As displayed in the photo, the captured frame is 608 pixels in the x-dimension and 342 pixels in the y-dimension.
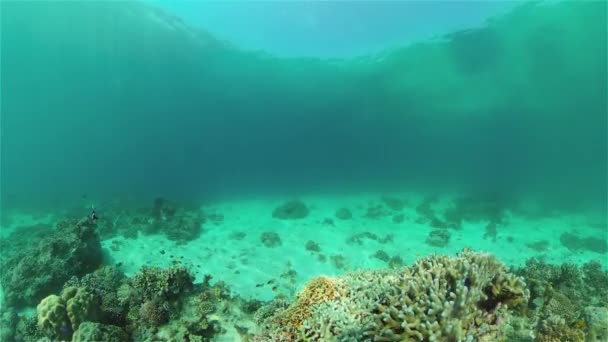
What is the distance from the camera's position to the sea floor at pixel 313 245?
16.2 meters

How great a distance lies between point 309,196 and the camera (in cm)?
4531

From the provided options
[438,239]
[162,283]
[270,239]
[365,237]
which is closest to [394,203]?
[438,239]

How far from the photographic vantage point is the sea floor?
53.3ft

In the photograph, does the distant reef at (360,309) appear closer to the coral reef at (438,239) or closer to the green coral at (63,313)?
the green coral at (63,313)

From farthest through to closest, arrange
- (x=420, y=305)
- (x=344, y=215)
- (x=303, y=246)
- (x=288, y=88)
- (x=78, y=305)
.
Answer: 1. (x=288, y=88)
2. (x=344, y=215)
3. (x=303, y=246)
4. (x=78, y=305)
5. (x=420, y=305)

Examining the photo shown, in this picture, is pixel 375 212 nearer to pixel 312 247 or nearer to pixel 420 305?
pixel 312 247

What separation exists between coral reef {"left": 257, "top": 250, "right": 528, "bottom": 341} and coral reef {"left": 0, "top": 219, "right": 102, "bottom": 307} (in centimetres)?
1093

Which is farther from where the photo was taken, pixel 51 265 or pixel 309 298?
pixel 51 265

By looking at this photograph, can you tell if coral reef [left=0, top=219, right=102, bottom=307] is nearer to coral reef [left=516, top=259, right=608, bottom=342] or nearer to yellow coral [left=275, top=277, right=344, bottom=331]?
yellow coral [left=275, top=277, right=344, bottom=331]

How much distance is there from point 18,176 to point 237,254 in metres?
113

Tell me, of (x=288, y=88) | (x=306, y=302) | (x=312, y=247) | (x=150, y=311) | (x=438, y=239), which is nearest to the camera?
(x=306, y=302)

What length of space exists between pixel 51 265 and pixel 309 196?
1347 inches

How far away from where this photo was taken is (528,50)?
A: 170ft

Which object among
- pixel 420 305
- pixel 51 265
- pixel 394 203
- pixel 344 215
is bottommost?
pixel 51 265
